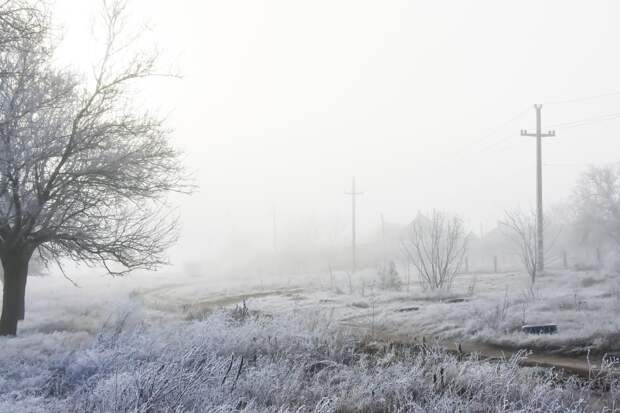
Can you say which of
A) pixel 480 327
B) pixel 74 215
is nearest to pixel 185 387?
pixel 74 215

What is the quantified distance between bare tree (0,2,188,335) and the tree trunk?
20 millimetres

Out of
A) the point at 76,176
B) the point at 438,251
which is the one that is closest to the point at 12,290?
the point at 76,176

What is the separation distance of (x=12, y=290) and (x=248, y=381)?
280 inches

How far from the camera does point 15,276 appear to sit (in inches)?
442

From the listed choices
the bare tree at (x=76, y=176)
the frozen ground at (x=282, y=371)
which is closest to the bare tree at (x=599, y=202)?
the frozen ground at (x=282, y=371)

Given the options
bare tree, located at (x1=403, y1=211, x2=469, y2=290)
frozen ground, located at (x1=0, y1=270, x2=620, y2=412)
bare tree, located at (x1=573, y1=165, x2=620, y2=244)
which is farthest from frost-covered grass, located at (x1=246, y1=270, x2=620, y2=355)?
bare tree, located at (x1=573, y1=165, x2=620, y2=244)

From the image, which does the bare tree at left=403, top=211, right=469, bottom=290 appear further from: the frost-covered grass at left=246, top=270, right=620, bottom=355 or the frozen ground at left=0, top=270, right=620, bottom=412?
the frozen ground at left=0, top=270, right=620, bottom=412

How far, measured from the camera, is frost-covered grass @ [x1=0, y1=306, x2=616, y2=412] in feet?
18.8

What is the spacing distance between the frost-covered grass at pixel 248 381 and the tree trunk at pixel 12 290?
1954 mm

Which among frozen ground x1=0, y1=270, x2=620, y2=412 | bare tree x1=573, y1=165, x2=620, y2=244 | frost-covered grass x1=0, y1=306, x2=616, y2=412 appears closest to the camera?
frost-covered grass x1=0, y1=306, x2=616, y2=412

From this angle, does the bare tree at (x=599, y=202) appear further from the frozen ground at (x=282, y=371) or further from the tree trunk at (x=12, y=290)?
the tree trunk at (x=12, y=290)

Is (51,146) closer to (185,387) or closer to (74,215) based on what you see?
(74,215)

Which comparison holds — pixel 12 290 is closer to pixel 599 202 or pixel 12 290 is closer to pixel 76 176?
pixel 76 176

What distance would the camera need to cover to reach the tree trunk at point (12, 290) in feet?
36.3
